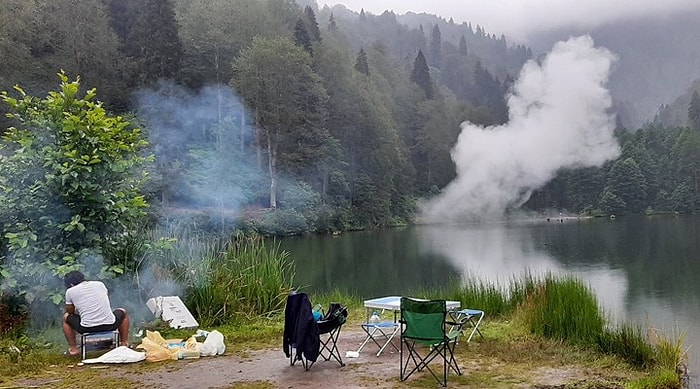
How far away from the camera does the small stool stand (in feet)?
21.2

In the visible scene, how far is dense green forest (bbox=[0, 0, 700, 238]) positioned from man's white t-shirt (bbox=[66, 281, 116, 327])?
9051 mm

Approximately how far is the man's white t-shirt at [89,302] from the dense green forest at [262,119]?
356 inches

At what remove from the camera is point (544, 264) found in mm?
20359

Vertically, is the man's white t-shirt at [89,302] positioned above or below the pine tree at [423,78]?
below

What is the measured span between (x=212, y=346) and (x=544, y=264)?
1575 centimetres

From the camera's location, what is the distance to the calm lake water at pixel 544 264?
12.8m

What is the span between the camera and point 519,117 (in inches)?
2079

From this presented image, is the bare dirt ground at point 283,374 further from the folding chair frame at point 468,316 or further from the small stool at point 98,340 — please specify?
the folding chair frame at point 468,316

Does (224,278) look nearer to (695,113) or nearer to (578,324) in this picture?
(578,324)

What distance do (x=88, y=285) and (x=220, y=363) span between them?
156 centimetres

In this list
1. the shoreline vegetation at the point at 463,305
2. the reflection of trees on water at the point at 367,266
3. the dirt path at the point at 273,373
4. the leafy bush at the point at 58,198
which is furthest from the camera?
the reflection of trees on water at the point at 367,266

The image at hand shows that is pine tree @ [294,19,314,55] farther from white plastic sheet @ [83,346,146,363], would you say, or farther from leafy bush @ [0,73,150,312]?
white plastic sheet @ [83,346,146,363]

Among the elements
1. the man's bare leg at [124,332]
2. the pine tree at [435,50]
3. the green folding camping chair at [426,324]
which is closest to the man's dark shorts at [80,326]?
the man's bare leg at [124,332]

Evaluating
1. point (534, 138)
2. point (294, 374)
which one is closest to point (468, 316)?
point (294, 374)
